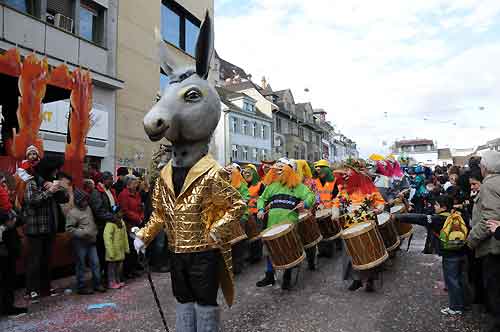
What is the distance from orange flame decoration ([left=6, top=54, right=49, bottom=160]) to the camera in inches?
239

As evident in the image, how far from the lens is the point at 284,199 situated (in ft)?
18.8

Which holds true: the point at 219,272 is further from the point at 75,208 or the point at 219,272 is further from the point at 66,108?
the point at 66,108

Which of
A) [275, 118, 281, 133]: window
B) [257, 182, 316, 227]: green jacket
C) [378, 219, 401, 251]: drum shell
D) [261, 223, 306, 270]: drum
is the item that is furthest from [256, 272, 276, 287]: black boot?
[275, 118, 281, 133]: window

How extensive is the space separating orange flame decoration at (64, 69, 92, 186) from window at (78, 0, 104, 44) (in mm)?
5983

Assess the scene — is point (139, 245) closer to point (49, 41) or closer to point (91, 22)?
point (49, 41)

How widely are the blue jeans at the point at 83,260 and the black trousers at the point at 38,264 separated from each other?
0.38 m

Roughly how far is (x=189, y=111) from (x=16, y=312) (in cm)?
354

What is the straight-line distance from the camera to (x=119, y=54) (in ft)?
44.1

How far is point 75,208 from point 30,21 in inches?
289

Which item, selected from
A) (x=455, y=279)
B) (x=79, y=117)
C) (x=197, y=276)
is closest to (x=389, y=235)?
(x=455, y=279)

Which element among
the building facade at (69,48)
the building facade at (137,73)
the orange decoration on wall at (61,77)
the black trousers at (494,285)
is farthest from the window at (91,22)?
the black trousers at (494,285)

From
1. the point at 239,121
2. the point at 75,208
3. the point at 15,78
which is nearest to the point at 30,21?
the point at 15,78

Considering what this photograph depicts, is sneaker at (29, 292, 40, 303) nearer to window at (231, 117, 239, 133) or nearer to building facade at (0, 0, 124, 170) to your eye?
building facade at (0, 0, 124, 170)

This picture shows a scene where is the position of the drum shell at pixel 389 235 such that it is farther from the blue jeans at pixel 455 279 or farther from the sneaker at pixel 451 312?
the sneaker at pixel 451 312
